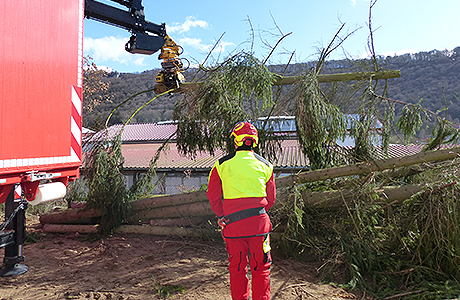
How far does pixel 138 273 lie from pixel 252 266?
182cm

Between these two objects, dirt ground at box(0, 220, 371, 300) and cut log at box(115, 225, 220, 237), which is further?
cut log at box(115, 225, 220, 237)

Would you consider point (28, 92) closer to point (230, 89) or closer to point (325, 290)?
point (230, 89)

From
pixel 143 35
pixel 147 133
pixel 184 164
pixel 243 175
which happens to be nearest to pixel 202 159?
pixel 184 164

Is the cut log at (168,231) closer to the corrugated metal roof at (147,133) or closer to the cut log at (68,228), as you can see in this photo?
the cut log at (68,228)

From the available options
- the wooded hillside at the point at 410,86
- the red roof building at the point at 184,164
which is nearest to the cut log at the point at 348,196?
the red roof building at the point at 184,164

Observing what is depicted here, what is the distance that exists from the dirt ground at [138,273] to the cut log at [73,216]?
18.9 inches

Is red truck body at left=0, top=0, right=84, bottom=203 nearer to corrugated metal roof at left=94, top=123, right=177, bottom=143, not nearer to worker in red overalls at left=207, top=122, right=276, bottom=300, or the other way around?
worker in red overalls at left=207, top=122, right=276, bottom=300

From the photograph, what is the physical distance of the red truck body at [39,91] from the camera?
2.62m

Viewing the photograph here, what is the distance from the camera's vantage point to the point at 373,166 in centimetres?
470

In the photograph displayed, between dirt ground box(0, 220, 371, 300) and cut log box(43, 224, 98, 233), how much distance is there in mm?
236

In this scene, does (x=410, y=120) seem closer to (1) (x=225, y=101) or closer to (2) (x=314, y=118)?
(2) (x=314, y=118)

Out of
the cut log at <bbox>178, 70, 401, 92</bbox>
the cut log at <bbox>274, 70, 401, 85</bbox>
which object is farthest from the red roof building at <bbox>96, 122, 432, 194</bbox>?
the cut log at <bbox>274, 70, 401, 85</bbox>

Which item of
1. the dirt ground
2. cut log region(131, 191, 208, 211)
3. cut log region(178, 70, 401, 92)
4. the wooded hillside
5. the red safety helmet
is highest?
the wooded hillside

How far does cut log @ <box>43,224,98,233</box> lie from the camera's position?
5.62m
